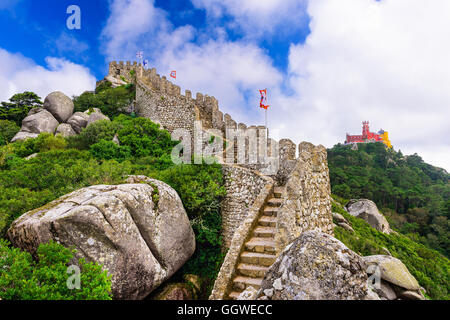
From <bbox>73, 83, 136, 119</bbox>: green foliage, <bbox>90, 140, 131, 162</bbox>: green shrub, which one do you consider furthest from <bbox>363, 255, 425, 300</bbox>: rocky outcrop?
<bbox>73, 83, 136, 119</bbox>: green foliage

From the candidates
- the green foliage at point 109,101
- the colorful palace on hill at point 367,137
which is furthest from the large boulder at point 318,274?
the colorful palace on hill at point 367,137

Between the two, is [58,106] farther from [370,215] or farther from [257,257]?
[370,215]

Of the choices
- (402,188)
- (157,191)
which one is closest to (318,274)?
(157,191)

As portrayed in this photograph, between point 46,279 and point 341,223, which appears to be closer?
point 46,279

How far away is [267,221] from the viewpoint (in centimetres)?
736

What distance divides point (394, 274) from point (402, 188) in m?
39.0

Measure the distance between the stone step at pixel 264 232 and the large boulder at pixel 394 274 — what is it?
269 cm

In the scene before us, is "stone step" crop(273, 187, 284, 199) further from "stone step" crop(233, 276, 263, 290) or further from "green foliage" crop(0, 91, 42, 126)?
"green foliage" crop(0, 91, 42, 126)

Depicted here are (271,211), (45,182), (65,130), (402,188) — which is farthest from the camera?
(402,188)

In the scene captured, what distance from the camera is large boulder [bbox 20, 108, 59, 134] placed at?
22658mm

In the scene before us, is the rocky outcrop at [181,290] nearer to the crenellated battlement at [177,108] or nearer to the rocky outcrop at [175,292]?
the rocky outcrop at [175,292]

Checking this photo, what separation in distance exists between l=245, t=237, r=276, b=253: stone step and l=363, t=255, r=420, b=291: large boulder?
2.75m

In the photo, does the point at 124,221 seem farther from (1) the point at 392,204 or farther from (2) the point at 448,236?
(1) the point at 392,204
